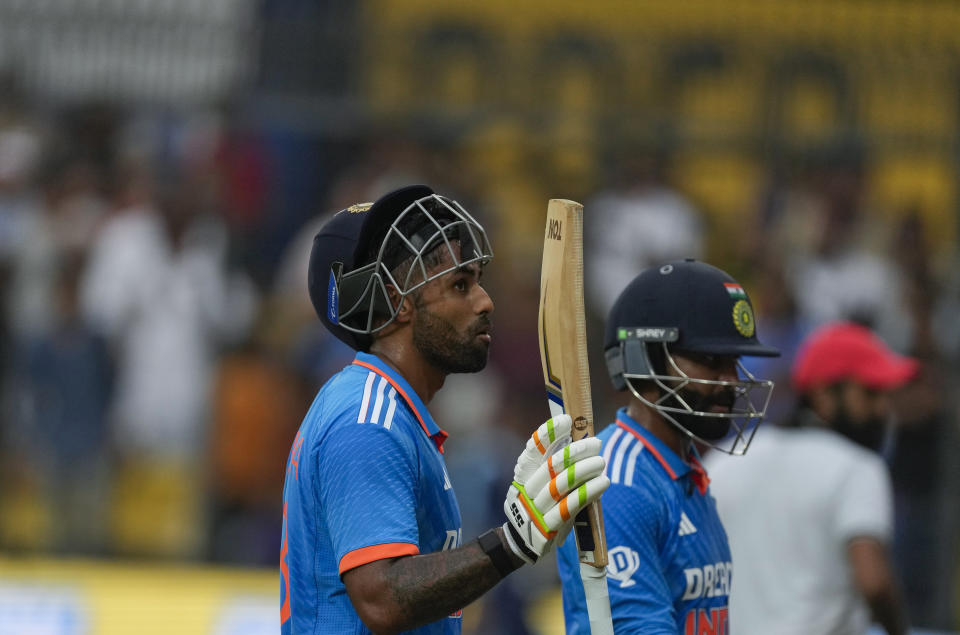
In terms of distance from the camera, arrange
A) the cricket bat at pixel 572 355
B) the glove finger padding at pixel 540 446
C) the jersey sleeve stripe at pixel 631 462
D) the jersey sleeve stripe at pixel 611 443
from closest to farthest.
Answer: the glove finger padding at pixel 540 446, the cricket bat at pixel 572 355, the jersey sleeve stripe at pixel 631 462, the jersey sleeve stripe at pixel 611 443

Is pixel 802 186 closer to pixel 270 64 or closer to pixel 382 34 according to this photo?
pixel 382 34

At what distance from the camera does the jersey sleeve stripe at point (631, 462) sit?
13.1 feet

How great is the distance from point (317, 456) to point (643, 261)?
686 centimetres

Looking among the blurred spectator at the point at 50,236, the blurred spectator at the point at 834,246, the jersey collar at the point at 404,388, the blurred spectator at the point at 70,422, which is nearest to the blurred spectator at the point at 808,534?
the jersey collar at the point at 404,388

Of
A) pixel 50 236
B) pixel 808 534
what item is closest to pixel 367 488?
pixel 808 534

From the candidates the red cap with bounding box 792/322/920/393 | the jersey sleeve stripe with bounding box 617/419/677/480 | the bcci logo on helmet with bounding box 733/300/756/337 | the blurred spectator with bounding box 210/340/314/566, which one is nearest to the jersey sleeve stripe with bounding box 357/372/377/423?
the jersey sleeve stripe with bounding box 617/419/677/480

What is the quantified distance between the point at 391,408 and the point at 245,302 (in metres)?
6.75

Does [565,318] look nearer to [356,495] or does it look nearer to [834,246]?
[356,495]

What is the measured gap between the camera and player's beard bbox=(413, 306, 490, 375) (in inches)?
138

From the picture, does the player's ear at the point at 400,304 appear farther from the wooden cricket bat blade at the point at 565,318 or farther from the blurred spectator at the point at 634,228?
the blurred spectator at the point at 634,228

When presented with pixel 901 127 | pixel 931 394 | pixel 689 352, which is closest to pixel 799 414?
pixel 689 352

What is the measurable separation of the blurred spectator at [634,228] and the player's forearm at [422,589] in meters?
6.42

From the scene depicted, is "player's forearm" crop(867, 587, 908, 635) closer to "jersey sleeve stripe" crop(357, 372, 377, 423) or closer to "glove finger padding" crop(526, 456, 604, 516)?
"glove finger padding" crop(526, 456, 604, 516)

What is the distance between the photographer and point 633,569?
384 centimetres
